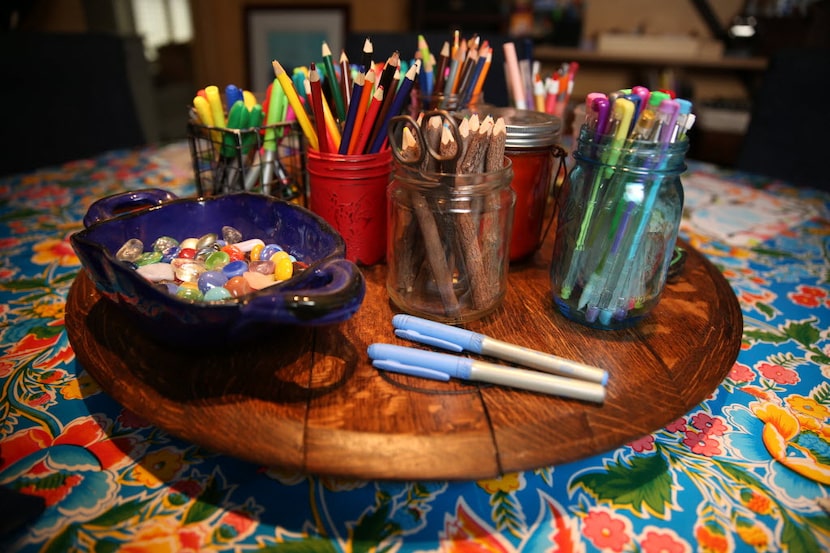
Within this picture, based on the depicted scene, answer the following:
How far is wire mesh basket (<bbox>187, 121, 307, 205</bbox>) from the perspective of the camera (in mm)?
644

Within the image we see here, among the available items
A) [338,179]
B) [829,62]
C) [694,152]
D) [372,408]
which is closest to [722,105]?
[694,152]

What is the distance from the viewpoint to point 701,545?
36 centimetres

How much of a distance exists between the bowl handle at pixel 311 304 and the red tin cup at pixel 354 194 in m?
0.21

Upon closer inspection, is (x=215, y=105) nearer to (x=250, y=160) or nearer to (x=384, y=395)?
(x=250, y=160)

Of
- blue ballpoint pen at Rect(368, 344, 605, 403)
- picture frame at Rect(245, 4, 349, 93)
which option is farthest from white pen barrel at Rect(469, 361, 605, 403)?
picture frame at Rect(245, 4, 349, 93)

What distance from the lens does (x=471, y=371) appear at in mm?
417

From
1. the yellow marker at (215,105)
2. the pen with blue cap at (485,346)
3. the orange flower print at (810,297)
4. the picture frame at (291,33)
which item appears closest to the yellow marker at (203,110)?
the yellow marker at (215,105)

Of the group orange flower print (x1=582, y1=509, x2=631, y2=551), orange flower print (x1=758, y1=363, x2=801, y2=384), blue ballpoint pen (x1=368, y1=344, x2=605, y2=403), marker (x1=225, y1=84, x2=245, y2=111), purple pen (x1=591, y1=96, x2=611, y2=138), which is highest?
purple pen (x1=591, y1=96, x2=611, y2=138)

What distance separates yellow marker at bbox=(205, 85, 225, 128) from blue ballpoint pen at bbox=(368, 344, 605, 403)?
0.38m

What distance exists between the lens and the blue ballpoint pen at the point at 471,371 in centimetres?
40

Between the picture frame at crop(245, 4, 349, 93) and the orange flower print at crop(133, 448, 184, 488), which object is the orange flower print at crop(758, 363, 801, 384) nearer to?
the orange flower print at crop(133, 448, 184, 488)

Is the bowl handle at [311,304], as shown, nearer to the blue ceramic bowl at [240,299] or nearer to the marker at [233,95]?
the blue ceramic bowl at [240,299]

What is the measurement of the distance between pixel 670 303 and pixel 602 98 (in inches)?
9.7

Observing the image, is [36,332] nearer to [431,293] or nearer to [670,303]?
[431,293]
